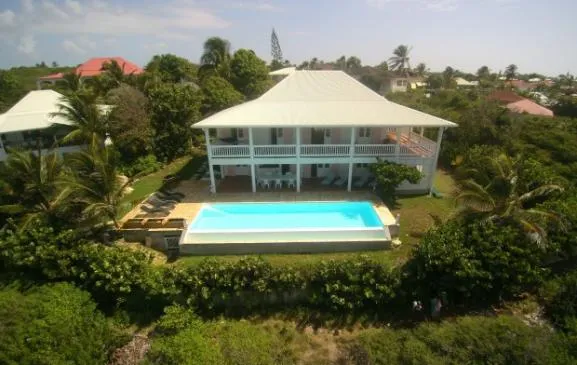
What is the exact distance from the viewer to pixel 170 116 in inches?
953

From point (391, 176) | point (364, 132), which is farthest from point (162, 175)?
point (391, 176)

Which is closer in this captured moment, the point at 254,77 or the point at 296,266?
the point at 296,266

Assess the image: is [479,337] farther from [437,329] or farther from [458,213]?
[458,213]

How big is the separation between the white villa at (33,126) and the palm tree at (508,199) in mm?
25073

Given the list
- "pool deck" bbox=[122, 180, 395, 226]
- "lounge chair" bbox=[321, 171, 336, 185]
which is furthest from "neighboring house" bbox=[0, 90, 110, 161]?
"lounge chair" bbox=[321, 171, 336, 185]

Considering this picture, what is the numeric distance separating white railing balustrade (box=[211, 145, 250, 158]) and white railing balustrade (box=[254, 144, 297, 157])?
0.59 m

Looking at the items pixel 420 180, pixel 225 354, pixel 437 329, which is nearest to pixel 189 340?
pixel 225 354

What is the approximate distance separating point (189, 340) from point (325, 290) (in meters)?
4.90

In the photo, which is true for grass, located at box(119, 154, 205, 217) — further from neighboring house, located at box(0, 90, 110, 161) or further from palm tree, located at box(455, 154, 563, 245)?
palm tree, located at box(455, 154, 563, 245)

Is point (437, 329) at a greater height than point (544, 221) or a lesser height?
lesser

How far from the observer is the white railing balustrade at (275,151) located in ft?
60.7

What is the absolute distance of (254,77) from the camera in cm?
3825

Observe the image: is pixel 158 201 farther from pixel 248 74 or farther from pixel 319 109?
pixel 248 74

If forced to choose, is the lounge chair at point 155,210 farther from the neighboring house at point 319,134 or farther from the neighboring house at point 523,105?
the neighboring house at point 523,105
